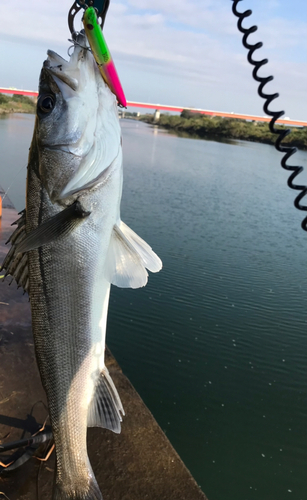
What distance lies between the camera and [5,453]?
2.84 m

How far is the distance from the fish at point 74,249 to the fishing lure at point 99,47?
0.23 ft

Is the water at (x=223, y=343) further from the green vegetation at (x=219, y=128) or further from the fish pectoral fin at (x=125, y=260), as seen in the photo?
the green vegetation at (x=219, y=128)

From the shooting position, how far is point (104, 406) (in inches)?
79.7

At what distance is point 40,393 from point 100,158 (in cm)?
244

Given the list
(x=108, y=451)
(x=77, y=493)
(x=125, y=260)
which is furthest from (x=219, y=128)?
(x=77, y=493)

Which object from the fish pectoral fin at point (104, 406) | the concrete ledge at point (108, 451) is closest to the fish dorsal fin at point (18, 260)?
the fish pectoral fin at point (104, 406)

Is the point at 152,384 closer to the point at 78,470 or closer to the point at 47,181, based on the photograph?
the point at 78,470

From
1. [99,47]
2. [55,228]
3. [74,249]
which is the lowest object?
[74,249]

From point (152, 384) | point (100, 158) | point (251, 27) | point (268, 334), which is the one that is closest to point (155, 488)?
point (100, 158)

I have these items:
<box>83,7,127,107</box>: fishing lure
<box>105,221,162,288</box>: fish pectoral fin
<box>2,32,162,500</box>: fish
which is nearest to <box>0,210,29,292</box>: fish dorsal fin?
<box>2,32,162,500</box>: fish

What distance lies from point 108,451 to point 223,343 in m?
4.79

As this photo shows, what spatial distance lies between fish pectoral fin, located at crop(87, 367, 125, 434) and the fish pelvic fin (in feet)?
0.95

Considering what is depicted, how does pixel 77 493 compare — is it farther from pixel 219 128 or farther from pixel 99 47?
pixel 219 128

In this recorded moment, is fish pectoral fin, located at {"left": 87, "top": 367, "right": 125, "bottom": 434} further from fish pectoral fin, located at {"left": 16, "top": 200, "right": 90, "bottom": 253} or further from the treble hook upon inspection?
the treble hook
